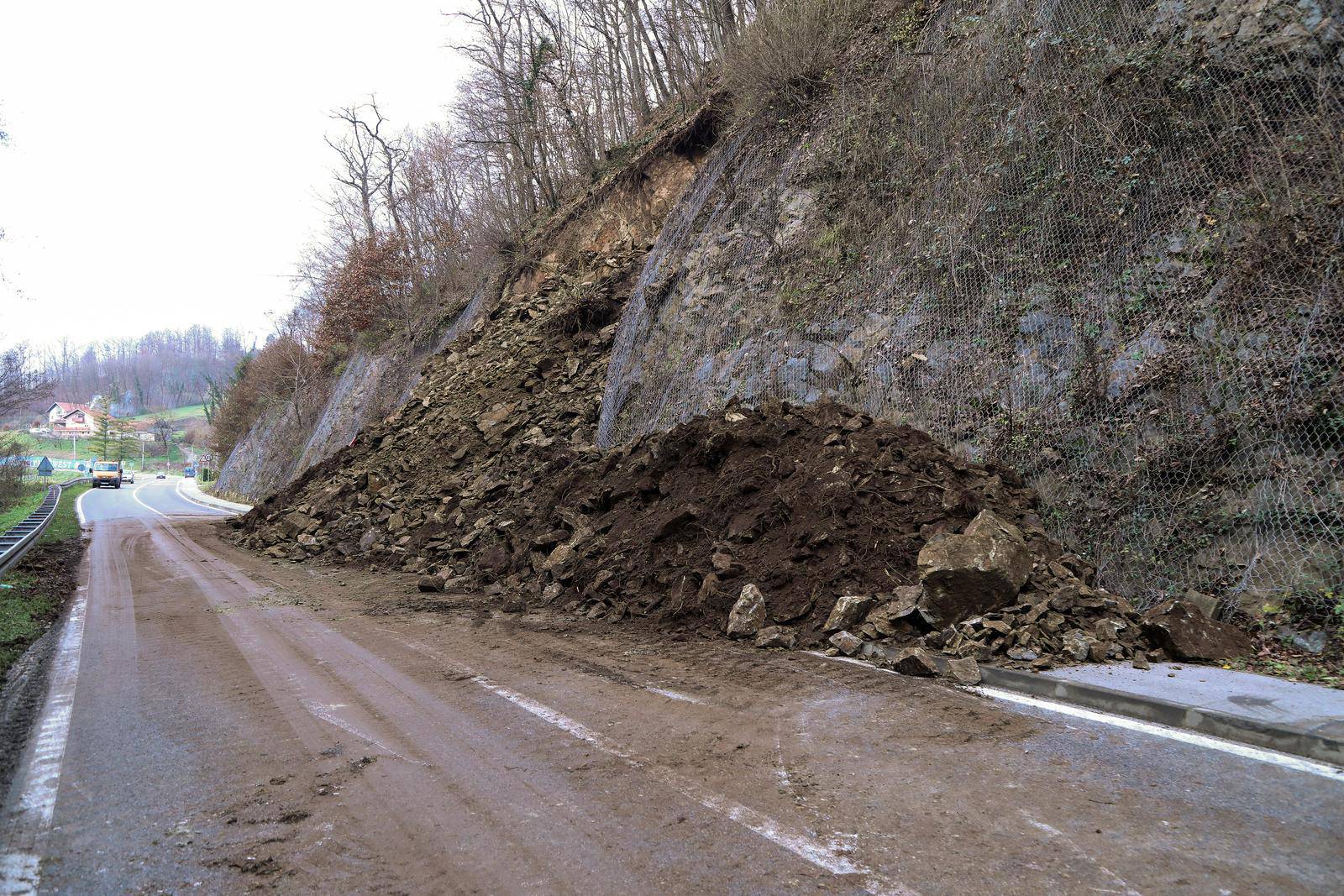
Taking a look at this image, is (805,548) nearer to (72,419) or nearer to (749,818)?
(749,818)

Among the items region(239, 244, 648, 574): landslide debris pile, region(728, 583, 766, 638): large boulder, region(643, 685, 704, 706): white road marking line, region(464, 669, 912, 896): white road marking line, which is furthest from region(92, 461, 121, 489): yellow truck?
region(464, 669, 912, 896): white road marking line

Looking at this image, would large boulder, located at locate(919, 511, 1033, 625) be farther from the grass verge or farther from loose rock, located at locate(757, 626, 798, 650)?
the grass verge

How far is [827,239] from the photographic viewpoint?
1116cm

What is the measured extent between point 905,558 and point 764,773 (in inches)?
130

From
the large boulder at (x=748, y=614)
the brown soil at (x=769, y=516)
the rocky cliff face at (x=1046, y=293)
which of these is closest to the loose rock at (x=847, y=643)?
the brown soil at (x=769, y=516)

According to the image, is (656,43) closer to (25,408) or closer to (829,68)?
(829,68)

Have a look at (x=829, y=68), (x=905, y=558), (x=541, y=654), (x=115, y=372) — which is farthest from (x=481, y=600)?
(x=115, y=372)

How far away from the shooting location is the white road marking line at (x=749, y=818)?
2.69 metres

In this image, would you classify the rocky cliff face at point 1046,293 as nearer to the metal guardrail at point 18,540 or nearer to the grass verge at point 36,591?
the grass verge at point 36,591

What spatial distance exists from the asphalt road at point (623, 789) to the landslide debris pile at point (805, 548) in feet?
2.76

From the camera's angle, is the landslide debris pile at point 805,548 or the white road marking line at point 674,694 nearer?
the white road marking line at point 674,694

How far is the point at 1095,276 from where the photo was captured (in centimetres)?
743

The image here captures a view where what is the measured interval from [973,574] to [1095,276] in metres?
3.81

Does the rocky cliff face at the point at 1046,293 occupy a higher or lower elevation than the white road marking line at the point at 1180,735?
higher
